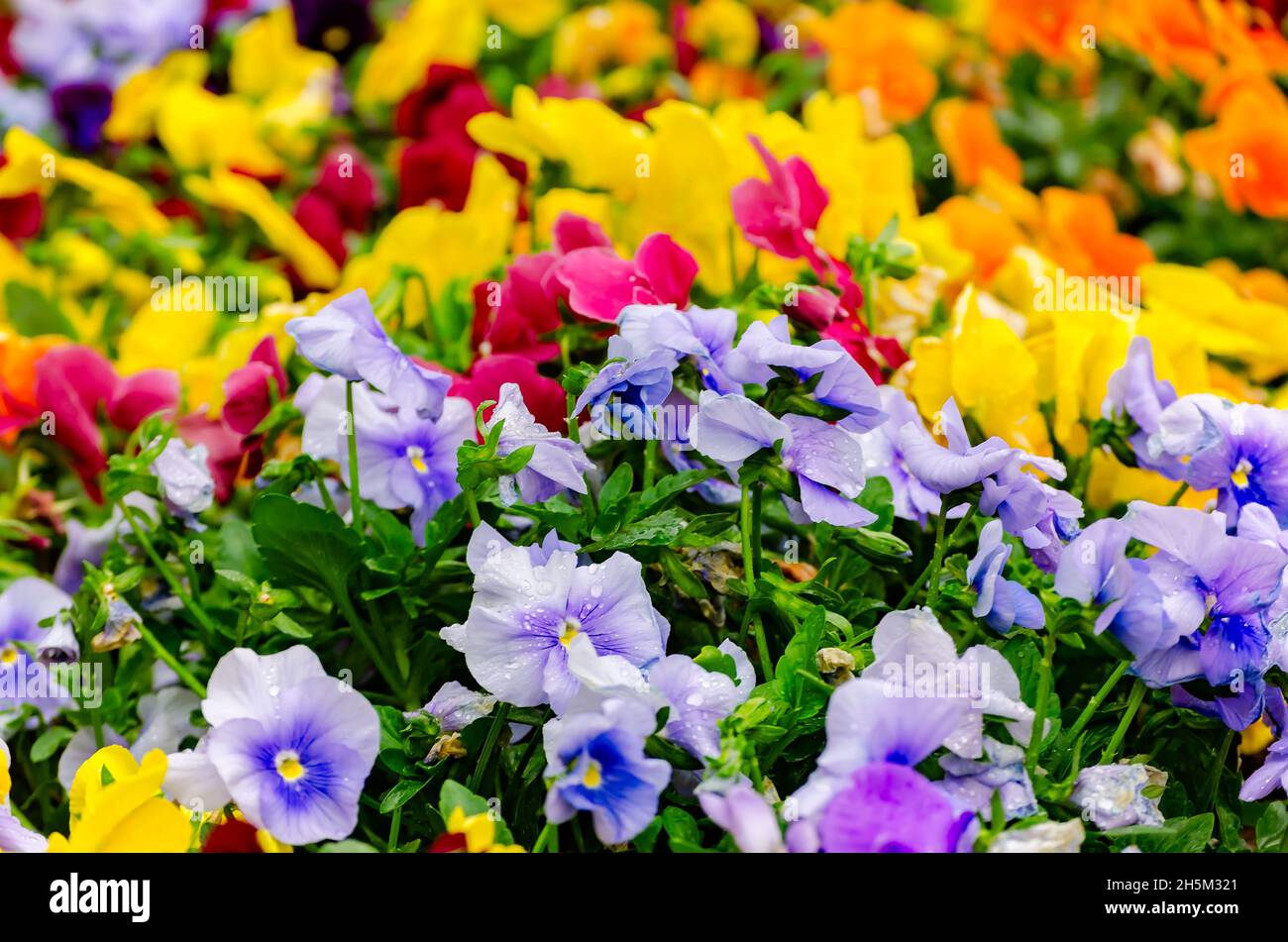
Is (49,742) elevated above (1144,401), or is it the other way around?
(1144,401)

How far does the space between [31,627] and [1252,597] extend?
0.73 metres

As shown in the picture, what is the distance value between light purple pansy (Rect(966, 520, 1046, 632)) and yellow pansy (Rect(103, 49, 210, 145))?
1333 millimetres

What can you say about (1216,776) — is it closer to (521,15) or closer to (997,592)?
(997,592)

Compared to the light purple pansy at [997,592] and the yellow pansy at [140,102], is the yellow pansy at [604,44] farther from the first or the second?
the light purple pansy at [997,592]

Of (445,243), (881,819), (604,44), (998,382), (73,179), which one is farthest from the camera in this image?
(604,44)

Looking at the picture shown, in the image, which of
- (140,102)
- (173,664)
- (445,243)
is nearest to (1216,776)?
(173,664)

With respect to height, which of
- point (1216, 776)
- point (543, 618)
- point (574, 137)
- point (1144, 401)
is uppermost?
point (574, 137)

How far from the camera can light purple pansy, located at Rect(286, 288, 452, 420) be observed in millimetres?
720

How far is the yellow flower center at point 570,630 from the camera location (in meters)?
0.65

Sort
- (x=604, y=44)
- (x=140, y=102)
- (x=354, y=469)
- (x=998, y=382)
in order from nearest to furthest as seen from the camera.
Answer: (x=354, y=469)
(x=998, y=382)
(x=140, y=102)
(x=604, y=44)

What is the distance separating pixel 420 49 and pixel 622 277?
3.30 feet

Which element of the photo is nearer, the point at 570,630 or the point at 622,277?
the point at 570,630

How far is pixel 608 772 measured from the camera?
0.59 meters

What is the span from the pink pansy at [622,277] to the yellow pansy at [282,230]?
0.53 m
